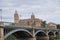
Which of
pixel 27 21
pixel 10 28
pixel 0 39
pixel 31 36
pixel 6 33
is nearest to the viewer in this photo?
pixel 0 39

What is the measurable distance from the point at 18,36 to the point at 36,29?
595 cm

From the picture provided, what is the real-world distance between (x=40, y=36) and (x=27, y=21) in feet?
160

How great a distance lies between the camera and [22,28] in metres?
40.6

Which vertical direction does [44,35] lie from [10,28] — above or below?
below

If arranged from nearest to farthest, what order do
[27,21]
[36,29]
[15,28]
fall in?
[15,28]
[36,29]
[27,21]

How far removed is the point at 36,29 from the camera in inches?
2077

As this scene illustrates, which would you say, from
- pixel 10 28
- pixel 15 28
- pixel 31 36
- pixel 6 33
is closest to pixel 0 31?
pixel 6 33

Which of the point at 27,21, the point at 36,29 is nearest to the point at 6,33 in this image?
the point at 36,29

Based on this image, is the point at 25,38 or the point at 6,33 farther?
the point at 25,38

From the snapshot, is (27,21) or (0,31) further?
(27,21)

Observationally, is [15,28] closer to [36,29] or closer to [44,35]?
[36,29]

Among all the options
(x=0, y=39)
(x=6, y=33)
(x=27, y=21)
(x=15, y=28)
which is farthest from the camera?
(x=27, y=21)

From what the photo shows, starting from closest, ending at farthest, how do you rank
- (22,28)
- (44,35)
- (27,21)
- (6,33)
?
(6,33) < (22,28) < (44,35) < (27,21)

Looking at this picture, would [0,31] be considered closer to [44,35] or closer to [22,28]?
[22,28]
